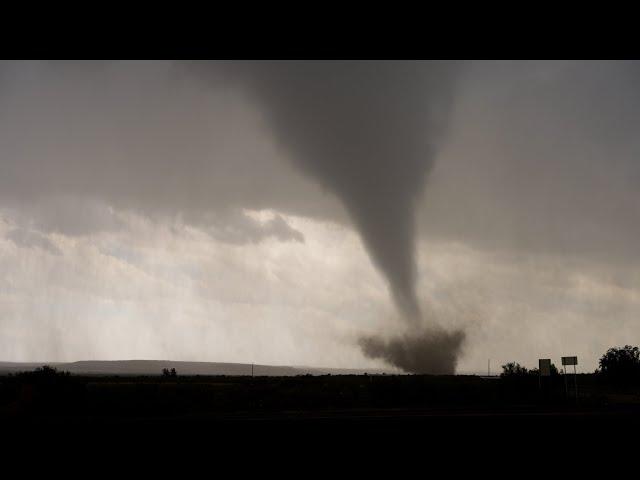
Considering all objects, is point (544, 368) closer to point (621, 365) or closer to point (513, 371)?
point (513, 371)

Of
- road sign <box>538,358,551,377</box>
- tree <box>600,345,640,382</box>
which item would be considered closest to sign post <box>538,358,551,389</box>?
road sign <box>538,358,551,377</box>

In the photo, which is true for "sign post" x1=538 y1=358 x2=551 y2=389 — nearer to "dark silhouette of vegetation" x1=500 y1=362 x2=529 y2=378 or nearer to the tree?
"dark silhouette of vegetation" x1=500 y1=362 x2=529 y2=378

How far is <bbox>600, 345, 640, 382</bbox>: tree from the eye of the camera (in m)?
55.5

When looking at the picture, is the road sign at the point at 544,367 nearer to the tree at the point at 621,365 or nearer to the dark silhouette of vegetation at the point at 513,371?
the dark silhouette of vegetation at the point at 513,371

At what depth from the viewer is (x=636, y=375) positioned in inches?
2158

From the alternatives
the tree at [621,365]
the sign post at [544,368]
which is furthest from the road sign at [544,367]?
the tree at [621,365]

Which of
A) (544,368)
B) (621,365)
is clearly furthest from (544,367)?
(621,365)

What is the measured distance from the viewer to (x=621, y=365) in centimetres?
5784

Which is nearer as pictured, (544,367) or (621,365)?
(544,367)

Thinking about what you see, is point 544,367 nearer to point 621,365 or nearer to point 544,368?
point 544,368

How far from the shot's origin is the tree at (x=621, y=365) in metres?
55.5

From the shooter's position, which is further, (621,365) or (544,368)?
(621,365)
